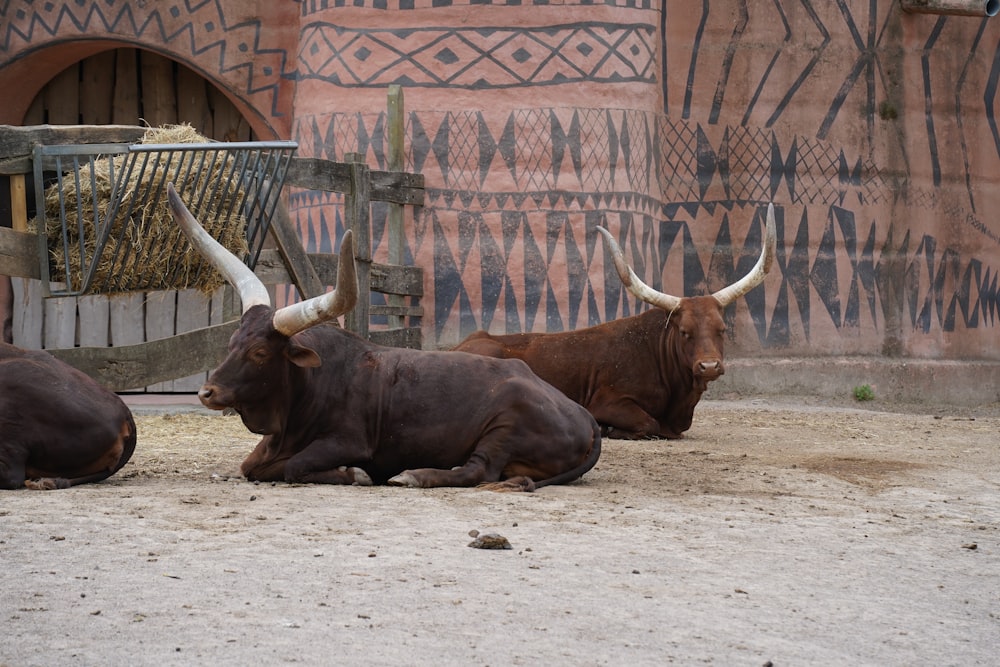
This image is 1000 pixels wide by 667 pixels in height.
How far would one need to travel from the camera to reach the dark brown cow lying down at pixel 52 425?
5.73 m

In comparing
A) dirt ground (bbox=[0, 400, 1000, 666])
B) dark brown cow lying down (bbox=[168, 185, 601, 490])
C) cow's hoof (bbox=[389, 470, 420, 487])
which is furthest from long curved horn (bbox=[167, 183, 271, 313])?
cow's hoof (bbox=[389, 470, 420, 487])

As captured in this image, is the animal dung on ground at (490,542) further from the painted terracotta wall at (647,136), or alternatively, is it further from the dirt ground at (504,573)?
the painted terracotta wall at (647,136)

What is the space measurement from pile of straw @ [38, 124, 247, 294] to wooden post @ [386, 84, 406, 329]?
3623 mm

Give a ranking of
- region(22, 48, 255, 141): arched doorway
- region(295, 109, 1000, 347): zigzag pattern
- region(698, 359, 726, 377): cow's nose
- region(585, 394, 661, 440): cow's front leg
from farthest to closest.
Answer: region(22, 48, 255, 141): arched doorway → region(295, 109, 1000, 347): zigzag pattern → region(585, 394, 661, 440): cow's front leg → region(698, 359, 726, 377): cow's nose

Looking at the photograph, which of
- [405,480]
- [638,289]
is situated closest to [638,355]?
[638,289]

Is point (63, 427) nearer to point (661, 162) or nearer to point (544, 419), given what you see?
point (544, 419)

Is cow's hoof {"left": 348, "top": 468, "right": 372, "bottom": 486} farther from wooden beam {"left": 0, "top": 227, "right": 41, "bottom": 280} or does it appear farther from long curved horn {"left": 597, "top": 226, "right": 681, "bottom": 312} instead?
long curved horn {"left": 597, "top": 226, "right": 681, "bottom": 312}

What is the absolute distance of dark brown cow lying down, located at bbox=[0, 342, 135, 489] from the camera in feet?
18.8

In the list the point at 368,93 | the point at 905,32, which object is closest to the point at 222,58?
the point at 368,93

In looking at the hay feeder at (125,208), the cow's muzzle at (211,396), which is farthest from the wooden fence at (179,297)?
the cow's muzzle at (211,396)

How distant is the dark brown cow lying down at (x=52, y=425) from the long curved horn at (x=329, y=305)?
82 centimetres

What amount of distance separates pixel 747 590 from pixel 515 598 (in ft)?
2.43

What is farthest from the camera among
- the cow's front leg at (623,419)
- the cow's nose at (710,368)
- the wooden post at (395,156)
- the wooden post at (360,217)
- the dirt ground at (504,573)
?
the wooden post at (395,156)

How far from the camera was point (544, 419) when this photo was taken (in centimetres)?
638
